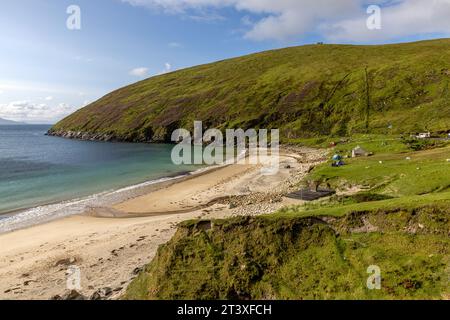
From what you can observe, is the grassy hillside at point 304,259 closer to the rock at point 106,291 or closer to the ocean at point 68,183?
the rock at point 106,291

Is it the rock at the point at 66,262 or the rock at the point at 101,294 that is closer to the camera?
the rock at the point at 101,294

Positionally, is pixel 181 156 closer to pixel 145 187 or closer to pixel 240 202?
pixel 145 187

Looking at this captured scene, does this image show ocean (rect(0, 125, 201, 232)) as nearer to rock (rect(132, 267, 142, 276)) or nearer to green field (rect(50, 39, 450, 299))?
rock (rect(132, 267, 142, 276))

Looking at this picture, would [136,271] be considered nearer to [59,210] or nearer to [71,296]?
[71,296]

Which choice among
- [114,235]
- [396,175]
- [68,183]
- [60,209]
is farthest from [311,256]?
[68,183]

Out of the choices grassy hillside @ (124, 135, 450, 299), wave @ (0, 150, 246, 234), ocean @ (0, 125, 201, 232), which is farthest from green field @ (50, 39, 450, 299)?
ocean @ (0, 125, 201, 232)

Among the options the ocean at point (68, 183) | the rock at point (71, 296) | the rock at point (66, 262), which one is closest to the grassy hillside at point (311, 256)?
the rock at point (71, 296)
